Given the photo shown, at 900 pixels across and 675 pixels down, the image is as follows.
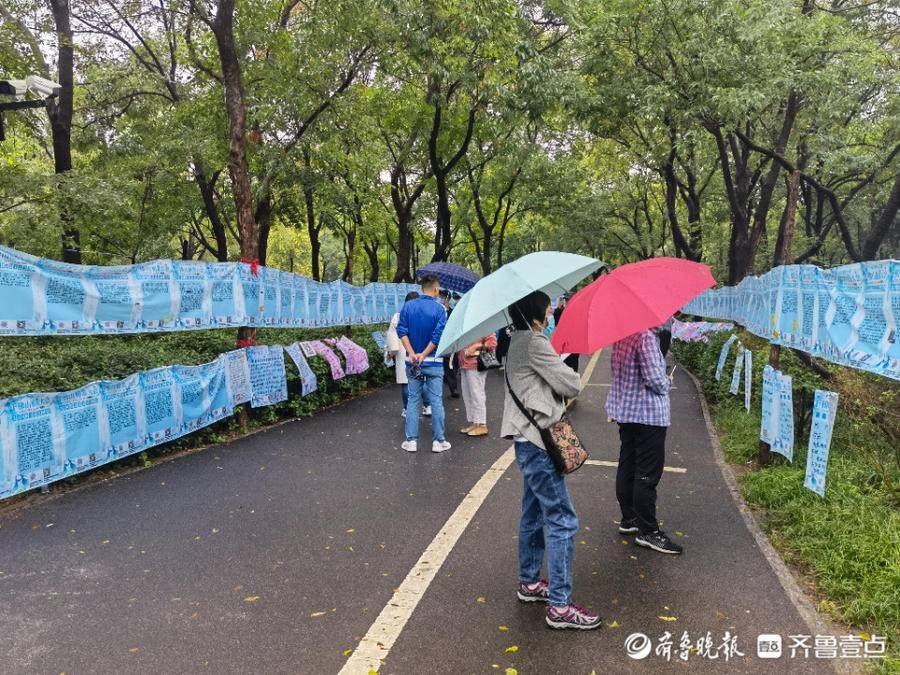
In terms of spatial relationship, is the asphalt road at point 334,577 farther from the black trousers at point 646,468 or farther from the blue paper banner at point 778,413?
the blue paper banner at point 778,413

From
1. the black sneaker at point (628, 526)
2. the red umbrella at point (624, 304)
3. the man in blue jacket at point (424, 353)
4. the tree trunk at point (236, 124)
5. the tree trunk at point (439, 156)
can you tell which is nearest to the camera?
the red umbrella at point (624, 304)

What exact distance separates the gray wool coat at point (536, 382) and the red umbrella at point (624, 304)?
0.26 metres

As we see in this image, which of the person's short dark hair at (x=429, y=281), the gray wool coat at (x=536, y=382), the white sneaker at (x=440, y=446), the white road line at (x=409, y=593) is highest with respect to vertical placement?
the person's short dark hair at (x=429, y=281)

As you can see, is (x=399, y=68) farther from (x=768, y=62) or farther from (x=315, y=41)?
(x=768, y=62)

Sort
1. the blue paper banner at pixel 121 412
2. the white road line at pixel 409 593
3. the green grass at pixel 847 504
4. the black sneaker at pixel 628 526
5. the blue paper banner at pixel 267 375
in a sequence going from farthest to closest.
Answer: the blue paper banner at pixel 267 375 → the blue paper banner at pixel 121 412 → the black sneaker at pixel 628 526 → the green grass at pixel 847 504 → the white road line at pixel 409 593

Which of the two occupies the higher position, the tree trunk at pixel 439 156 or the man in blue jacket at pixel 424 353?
the tree trunk at pixel 439 156

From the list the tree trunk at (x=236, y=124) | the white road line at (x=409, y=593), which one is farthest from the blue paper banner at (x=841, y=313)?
the tree trunk at (x=236, y=124)

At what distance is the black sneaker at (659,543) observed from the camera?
161 inches

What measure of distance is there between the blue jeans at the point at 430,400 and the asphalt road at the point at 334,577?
27.1 inches

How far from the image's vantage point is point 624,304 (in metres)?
3.50

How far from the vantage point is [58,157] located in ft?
37.6

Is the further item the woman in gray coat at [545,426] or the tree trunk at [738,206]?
the tree trunk at [738,206]

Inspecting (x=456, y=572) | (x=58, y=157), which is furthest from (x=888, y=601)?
(x=58, y=157)

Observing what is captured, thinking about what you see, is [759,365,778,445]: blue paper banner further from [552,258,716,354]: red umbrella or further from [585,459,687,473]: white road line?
[552,258,716,354]: red umbrella
